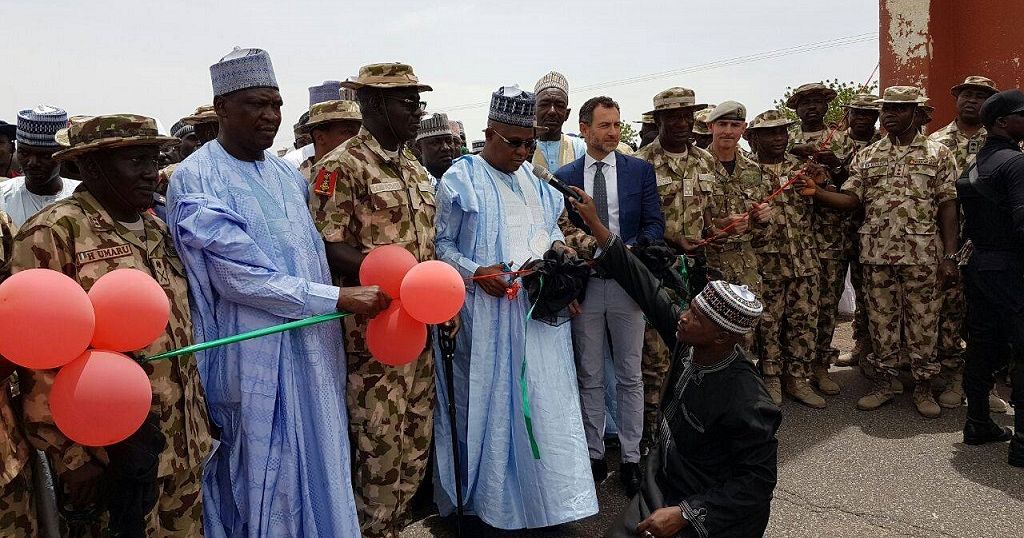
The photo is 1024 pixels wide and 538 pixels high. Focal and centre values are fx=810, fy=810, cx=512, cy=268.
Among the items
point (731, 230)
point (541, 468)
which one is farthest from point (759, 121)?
point (541, 468)

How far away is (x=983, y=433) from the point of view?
18.6 feet

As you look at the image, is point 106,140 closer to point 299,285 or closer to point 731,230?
point 299,285

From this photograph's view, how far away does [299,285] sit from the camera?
10.7ft

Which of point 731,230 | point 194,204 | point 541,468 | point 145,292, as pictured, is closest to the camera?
point 145,292

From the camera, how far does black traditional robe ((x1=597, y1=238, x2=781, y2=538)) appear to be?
2.96 meters

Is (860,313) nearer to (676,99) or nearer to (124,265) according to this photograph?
(676,99)

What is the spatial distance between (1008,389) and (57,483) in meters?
7.16

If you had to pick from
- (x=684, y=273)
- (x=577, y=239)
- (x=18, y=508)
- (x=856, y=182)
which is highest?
(x=856, y=182)

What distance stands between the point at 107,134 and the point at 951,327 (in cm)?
646

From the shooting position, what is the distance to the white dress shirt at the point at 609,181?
518 centimetres

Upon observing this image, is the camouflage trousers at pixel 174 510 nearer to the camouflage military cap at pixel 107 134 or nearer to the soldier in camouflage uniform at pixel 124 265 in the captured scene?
the soldier in camouflage uniform at pixel 124 265

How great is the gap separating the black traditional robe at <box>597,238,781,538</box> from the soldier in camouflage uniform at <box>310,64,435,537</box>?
1.11m

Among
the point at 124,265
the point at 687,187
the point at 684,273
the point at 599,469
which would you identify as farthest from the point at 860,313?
the point at 124,265

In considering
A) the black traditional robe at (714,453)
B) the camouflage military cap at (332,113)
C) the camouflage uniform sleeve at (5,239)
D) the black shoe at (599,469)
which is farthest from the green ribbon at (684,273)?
the camouflage uniform sleeve at (5,239)
